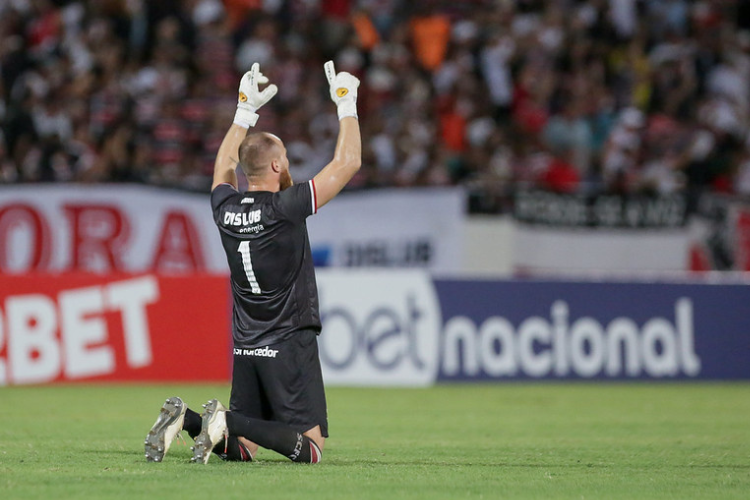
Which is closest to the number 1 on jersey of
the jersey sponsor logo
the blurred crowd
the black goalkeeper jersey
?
the black goalkeeper jersey

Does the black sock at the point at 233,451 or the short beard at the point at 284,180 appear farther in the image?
the short beard at the point at 284,180

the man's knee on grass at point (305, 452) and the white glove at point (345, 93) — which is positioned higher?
the white glove at point (345, 93)

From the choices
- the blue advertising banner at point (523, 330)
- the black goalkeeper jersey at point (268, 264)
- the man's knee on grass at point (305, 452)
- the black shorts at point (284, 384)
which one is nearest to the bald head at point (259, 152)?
the black goalkeeper jersey at point (268, 264)

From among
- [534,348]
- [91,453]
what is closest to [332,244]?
[534,348]

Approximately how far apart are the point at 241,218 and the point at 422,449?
220 cm

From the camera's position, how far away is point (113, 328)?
14.4m

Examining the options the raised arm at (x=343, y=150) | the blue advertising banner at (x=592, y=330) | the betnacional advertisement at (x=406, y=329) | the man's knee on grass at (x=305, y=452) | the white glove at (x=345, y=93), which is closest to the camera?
the raised arm at (x=343, y=150)

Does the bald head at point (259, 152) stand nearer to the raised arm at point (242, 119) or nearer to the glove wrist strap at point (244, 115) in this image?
the raised arm at point (242, 119)

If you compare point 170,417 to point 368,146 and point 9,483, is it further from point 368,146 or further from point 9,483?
point 368,146

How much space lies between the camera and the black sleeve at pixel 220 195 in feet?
24.7

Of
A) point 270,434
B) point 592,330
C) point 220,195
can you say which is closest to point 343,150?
point 220,195

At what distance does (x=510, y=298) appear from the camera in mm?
15688

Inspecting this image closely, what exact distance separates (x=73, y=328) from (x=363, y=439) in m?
6.03

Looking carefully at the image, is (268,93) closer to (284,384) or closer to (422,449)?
(284,384)
